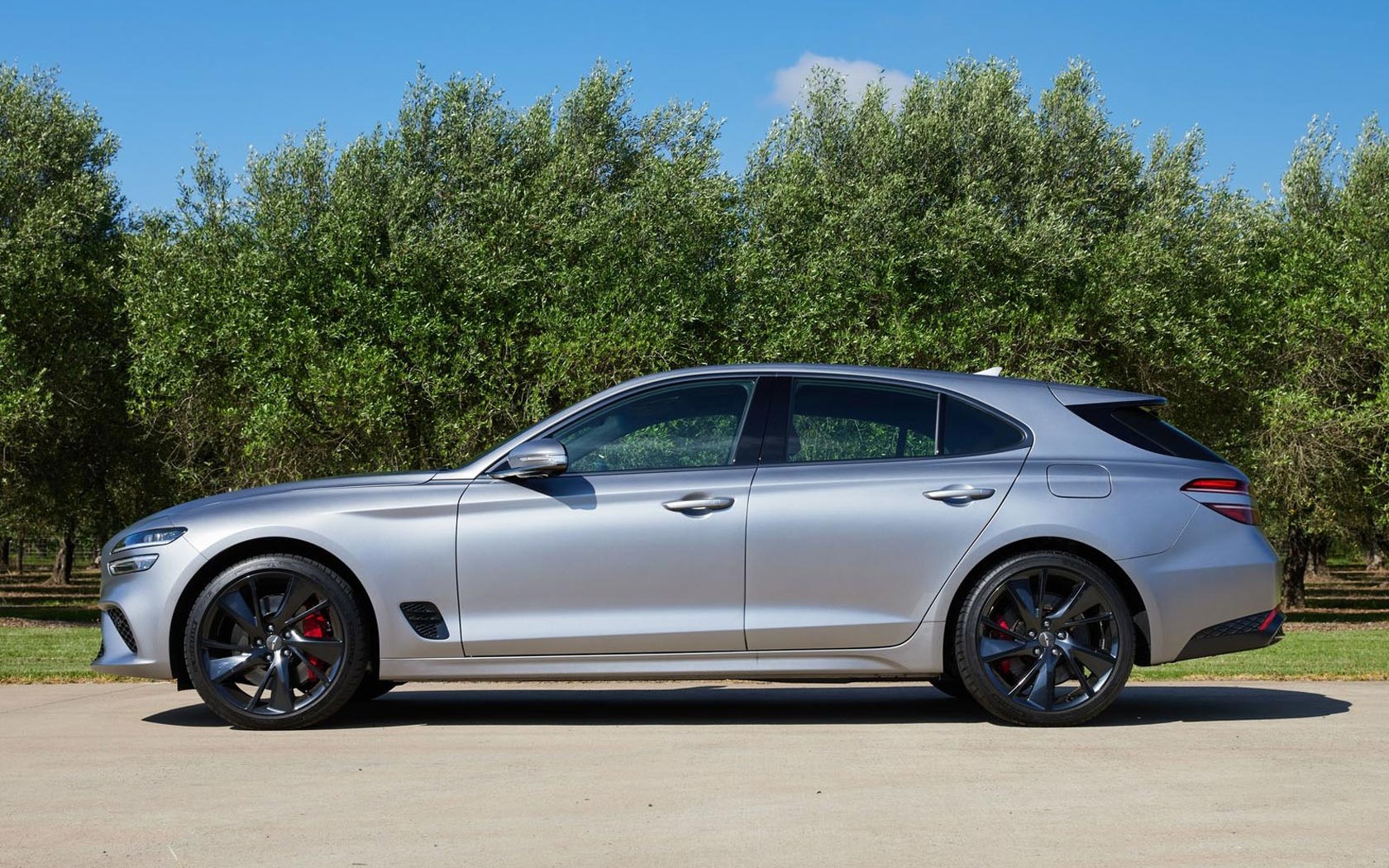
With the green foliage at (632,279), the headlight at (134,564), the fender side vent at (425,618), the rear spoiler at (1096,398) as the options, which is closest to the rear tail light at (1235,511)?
the rear spoiler at (1096,398)

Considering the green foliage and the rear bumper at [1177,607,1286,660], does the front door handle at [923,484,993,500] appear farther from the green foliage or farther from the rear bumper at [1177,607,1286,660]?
the green foliage

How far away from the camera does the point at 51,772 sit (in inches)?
221

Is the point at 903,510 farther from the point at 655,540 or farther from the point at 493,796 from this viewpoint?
the point at 493,796

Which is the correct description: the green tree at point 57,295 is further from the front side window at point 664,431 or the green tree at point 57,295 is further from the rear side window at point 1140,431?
the rear side window at point 1140,431

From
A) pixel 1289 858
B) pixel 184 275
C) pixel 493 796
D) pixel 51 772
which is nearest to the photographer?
pixel 1289 858

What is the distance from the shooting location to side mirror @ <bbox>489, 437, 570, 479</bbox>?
6465mm

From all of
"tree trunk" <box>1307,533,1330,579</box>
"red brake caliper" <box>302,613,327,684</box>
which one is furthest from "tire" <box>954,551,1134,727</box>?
"tree trunk" <box>1307,533,1330,579</box>

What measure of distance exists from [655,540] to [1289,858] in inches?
125

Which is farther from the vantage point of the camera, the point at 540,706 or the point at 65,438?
the point at 65,438

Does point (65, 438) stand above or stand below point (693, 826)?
above

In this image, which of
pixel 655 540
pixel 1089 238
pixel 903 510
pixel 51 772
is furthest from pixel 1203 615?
pixel 1089 238

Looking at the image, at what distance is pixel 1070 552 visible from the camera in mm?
6672

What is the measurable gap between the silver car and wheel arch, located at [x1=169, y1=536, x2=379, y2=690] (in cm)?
1

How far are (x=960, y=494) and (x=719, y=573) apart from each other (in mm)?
1161
